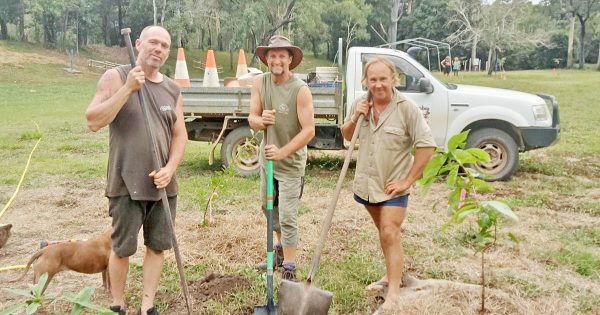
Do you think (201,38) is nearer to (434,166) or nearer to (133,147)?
(133,147)

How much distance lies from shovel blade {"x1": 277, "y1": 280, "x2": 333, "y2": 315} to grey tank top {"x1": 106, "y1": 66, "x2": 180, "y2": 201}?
3.34ft

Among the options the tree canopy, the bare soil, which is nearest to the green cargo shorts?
the bare soil

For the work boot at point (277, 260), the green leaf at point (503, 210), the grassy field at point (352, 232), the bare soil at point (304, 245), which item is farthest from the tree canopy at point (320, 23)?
the green leaf at point (503, 210)

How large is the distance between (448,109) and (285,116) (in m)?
4.11

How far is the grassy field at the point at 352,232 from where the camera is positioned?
150 inches

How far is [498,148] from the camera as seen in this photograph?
7.48m

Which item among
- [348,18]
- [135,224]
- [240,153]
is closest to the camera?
[135,224]

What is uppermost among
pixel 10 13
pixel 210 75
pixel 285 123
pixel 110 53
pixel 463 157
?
pixel 10 13

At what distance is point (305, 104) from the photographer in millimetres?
3775

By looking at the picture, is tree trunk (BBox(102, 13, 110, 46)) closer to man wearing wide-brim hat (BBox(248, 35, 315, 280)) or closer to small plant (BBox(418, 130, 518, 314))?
man wearing wide-brim hat (BBox(248, 35, 315, 280))

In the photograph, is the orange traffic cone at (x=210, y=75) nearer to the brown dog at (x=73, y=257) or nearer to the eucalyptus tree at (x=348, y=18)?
the brown dog at (x=73, y=257)

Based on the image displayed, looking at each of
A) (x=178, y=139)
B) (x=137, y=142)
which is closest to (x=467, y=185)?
(x=178, y=139)

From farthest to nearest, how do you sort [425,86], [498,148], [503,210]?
[498,148] < [425,86] < [503,210]

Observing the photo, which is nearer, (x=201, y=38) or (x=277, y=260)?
(x=277, y=260)
